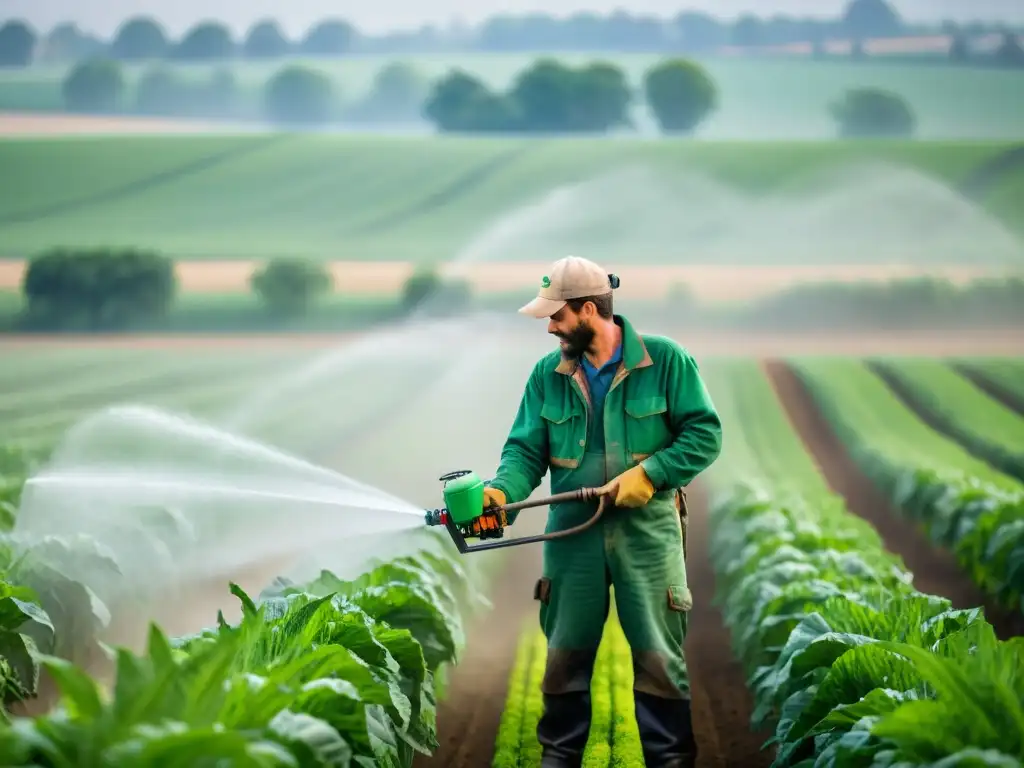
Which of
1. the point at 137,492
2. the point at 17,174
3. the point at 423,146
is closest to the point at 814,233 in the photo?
the point at 423,146

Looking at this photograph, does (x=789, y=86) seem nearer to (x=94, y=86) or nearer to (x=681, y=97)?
(x=681, y=97)

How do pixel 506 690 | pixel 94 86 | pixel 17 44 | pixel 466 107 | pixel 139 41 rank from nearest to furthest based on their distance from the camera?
pixel 506 690
pixel 17 44
pixel 139 41
pixel 94 86
pixel 466 107

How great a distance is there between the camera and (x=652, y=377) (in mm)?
5695

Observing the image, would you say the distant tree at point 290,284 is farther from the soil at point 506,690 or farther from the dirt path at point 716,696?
the dirt path at point 716,696

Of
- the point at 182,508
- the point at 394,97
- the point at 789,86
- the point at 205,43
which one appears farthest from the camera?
the point at 789,86

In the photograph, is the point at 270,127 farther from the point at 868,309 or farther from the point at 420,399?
the point at 868,309

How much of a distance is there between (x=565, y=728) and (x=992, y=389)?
18.6 metres

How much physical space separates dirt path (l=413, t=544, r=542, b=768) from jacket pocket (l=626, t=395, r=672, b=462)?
1.79 metres

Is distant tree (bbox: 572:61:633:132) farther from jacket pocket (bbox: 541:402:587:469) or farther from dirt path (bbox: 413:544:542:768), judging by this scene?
jacket pocket (bbox: 541:402:587:469)

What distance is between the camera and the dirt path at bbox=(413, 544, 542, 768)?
23.1 feet

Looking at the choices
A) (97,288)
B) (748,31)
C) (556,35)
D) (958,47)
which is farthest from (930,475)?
(748,31)

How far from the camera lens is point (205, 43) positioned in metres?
25.3

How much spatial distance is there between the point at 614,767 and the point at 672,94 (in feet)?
76.4

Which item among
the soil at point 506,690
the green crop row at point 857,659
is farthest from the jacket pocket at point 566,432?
the soil at point 506,690
